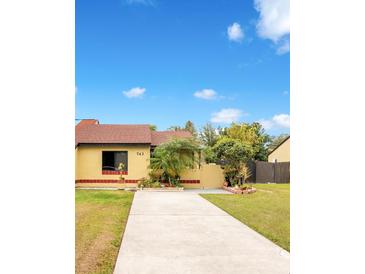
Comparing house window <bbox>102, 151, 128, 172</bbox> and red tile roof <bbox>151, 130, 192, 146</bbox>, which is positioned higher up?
red tile roof <bbox>151, 130, 192, 146</bbox>

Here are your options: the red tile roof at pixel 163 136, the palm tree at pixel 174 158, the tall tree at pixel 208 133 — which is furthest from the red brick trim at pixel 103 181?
the tall tree at pixel 208 133

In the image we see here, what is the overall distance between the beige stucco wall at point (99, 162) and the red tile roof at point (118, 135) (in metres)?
0.29

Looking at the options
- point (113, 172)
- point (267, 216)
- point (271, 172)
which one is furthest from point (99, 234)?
point (271, 172)

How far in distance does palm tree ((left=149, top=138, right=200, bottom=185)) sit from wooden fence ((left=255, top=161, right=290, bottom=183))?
6.27 metres

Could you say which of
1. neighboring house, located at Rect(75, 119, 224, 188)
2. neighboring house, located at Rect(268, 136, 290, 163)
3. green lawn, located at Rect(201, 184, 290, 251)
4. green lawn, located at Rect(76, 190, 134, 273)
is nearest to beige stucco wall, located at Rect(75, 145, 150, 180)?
neighboring house, located at Rect(75, 119, 224, 188)

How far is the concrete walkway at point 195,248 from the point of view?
12.8 feet

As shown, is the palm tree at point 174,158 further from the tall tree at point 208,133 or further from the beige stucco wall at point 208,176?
the tall tree at point 208,133

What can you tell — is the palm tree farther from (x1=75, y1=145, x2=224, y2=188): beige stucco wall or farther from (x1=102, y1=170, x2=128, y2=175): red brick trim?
(x1=102, y1=170, x2=128, y2=175): red brick trim

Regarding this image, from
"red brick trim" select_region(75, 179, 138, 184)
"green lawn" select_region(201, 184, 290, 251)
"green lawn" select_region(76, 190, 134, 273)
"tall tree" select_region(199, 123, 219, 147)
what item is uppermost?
"tall tree" select_region(199, 123, 219, 147)

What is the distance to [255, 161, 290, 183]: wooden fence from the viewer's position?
19.8 meters
